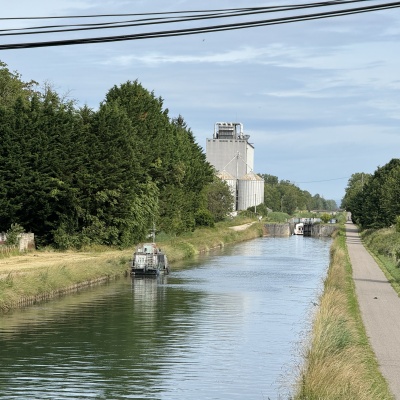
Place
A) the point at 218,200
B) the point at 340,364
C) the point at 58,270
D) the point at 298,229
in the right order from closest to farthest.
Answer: the point at 340,364 < the point at 58,270 < the point at 218,200 < the point at 298,229

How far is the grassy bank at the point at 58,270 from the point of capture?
42938 millimetres

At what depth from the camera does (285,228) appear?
583ft

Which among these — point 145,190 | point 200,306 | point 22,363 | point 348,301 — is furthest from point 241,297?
point 145,190

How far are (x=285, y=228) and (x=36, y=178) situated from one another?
368ft

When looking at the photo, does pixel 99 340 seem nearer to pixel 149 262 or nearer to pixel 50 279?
pixel 50 279

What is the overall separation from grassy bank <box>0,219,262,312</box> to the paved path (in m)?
14.6

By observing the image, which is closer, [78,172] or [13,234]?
[13,234]

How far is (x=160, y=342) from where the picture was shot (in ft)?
110

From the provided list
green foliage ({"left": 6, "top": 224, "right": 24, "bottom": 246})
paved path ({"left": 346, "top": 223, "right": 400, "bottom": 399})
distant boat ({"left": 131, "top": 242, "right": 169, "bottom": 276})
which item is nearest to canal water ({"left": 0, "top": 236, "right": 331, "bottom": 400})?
paved path ({"left": 346, "top": 223, "right": 400, "bottom": 399})

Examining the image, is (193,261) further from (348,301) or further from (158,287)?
(348,301)

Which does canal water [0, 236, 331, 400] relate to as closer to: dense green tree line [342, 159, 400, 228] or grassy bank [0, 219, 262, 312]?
grassy bank [0, 219, 262, 312]

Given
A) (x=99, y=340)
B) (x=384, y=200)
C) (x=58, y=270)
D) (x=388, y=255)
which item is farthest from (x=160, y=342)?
(x=384, y=200)

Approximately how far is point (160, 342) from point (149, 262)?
93.4ft

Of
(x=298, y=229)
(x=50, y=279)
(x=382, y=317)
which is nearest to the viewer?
(x=382, y=317)
